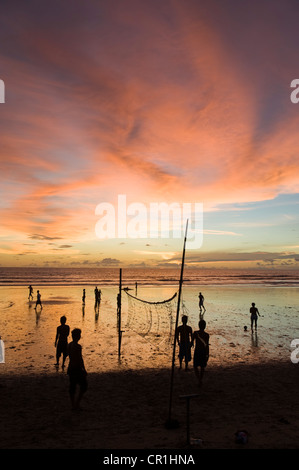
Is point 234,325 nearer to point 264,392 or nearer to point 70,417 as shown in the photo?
point 264,392

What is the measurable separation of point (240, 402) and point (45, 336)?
13.2 meters

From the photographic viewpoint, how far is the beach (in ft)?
21.9

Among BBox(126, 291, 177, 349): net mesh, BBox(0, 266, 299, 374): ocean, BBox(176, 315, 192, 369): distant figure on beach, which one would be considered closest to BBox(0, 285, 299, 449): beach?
BBox(0, 266, 299, 374): ocean

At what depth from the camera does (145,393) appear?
995 centimetres

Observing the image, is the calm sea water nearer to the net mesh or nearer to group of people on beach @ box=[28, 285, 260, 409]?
the net mesh

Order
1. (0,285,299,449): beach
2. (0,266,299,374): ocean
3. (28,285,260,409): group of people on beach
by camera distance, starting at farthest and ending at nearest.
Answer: (0,266,299,374): ocean, (28,285,260,409): group of people on beach, (0,285,299,449): beach

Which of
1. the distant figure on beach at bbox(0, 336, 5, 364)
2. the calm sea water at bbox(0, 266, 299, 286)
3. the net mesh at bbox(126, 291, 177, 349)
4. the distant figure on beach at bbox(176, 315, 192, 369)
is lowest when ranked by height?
the calm sea water at bbox(0, 266, 299, 286)

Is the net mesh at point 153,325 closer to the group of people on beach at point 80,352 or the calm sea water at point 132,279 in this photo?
the group of people on beach at point 80,352

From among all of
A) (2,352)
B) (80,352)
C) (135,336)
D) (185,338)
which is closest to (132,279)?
(135,336)

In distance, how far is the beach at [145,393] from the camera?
6668mm

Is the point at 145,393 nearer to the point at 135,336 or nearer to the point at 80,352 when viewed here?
the point at 80,352
